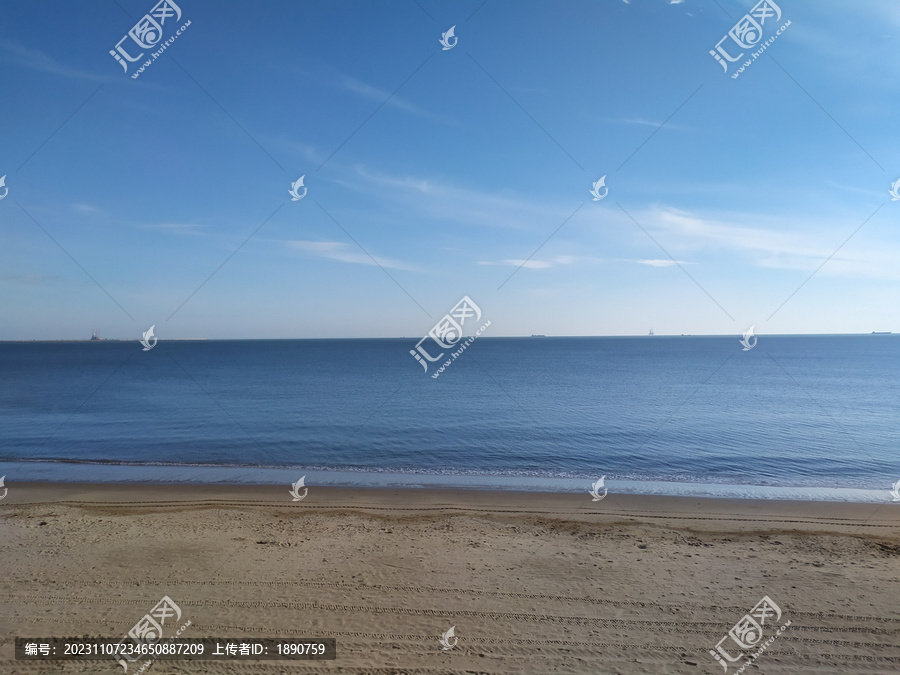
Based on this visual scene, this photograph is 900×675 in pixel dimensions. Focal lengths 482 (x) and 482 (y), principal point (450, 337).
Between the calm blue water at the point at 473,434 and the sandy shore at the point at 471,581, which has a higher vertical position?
the calm blue water at the point at 473,434

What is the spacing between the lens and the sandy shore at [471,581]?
7043 millimetres

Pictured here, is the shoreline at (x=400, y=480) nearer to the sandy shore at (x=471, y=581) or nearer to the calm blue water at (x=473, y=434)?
the calm blue water at (x=473, y=434)

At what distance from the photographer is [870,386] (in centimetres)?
5241

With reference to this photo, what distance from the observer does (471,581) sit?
362 inches

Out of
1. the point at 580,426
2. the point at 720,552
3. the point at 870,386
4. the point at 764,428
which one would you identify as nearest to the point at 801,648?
the point at 720,552

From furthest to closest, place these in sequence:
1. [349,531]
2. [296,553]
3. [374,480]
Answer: [374,480]
[349,531]
[296,553]

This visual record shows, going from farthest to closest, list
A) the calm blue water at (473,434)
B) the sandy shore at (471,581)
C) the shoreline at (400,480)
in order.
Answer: the calm blue water at (473,434) → the shoreline at (400,480) → the sandy shore at (471,581)

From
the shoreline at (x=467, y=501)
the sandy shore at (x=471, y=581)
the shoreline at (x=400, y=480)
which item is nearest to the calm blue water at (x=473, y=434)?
the shoreline at (x=400, y=480)

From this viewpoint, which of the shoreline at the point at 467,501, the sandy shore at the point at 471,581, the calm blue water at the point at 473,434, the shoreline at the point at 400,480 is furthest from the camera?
the calm blue water at the point at 473,434

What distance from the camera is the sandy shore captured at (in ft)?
23.1

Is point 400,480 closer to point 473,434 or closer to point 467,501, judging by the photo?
point 467,501

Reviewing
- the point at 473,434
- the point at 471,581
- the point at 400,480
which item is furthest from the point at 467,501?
the point at 473,434

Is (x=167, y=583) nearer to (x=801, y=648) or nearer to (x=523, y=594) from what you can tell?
(x=523, y=594)

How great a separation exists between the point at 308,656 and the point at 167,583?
12.7ft
